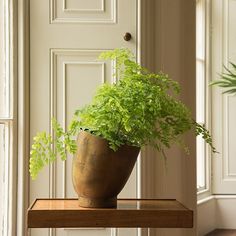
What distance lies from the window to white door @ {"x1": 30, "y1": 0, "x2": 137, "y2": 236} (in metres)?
2.11

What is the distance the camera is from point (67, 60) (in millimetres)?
3336

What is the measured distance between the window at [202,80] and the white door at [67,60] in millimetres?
2107

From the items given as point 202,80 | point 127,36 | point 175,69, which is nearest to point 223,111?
point 202,80

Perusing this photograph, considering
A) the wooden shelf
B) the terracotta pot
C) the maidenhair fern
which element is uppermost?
the maidenhair fern

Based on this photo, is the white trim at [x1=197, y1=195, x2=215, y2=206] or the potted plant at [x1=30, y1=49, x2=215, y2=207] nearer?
the potted plant at [x1=30, y1=49, x2=215, y2=207]

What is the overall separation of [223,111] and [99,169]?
3.45 metres

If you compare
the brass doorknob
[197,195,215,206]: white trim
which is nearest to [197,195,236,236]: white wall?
[197,195,215,206]: white trim

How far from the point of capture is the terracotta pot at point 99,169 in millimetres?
2199

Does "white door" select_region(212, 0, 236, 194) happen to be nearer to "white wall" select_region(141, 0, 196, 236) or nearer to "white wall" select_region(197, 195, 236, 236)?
"white wall" select_region(197, 195, 236, 236)

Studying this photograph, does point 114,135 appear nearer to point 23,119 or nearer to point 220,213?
point 23,119

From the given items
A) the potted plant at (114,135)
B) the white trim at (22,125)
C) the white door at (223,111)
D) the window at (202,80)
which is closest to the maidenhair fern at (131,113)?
the potted plant at (114,135)

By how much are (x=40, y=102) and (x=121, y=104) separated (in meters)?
1.16

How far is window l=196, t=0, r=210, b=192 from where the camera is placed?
5.39 m

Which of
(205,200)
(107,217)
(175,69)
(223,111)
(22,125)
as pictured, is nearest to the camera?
(107,217)
